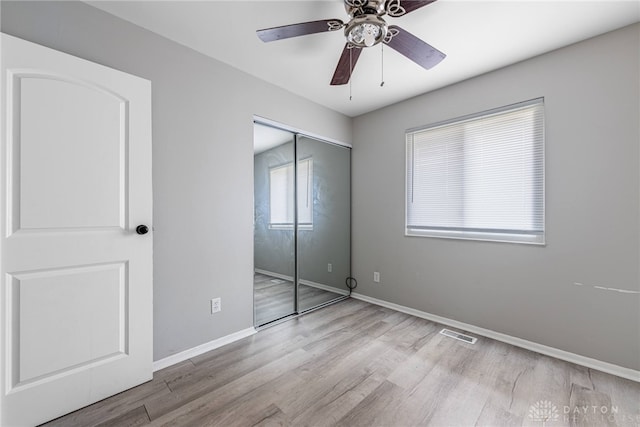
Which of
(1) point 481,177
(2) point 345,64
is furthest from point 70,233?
(1) point 481,177

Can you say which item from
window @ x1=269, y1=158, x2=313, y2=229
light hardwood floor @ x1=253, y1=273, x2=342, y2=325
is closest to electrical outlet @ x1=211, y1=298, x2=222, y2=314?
light hardwood floor @ x1=253, y1=273, x2=342, y2=325

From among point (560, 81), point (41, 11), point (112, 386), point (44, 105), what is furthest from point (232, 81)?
point (560, 81)

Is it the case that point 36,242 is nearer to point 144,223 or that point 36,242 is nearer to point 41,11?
point 144,223

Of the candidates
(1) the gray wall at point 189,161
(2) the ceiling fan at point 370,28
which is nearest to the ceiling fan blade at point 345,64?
(2) the ceiling fan at point 370,28

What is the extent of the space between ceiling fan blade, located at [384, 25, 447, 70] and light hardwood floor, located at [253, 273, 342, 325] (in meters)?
2.18

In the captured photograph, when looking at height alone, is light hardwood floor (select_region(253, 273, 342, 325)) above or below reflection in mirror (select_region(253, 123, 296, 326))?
below

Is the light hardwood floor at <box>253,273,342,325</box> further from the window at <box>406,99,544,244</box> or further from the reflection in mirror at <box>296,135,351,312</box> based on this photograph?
the window at <box>406,99,544,244</box>

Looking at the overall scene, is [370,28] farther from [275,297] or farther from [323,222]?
[275,297]

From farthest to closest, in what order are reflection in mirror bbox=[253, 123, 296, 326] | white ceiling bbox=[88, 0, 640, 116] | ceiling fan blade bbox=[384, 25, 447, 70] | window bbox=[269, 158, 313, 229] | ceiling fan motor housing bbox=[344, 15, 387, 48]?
window bbox=[269, 158, 313, 229] → reflection in mirror bbox=[253, 123, 296, 326] → white ceiling bbox=[88, 0, 640, 116] → ceiling fan blade bbox=[384, 25, 447, 70] → ceiling fan motor housing bbox=[344, 15, 387, 48]

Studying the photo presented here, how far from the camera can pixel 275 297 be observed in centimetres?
278

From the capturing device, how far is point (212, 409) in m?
1.52

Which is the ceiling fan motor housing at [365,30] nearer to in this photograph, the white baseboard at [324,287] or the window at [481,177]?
the window at [481,177]

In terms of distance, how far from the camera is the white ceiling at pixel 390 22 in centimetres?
166

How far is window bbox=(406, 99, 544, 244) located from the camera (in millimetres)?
2219
